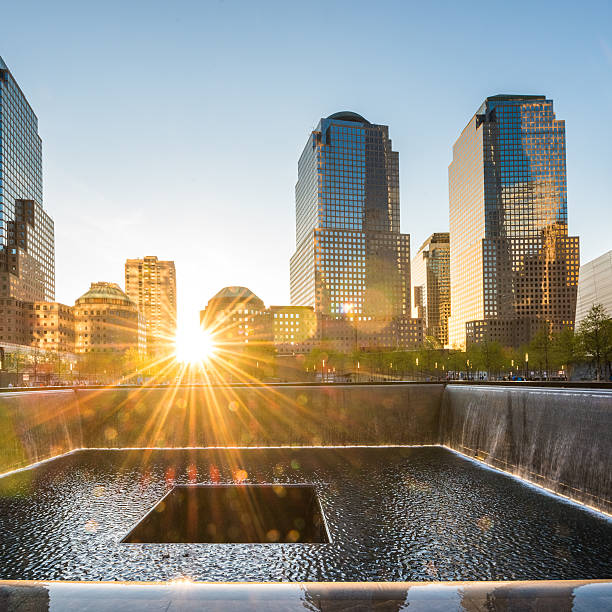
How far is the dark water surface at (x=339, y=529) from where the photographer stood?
15.3m

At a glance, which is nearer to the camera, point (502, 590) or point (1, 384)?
point (502, 590)

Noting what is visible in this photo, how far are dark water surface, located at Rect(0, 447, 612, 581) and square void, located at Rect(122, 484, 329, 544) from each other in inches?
28.4

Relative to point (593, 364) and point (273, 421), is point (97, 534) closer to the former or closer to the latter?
point (273, 421)

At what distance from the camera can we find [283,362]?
172m

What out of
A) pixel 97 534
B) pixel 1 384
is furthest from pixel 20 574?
pixel 1 384

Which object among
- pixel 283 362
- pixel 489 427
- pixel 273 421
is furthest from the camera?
pixel 283 362

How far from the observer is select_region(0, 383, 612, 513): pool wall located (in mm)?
31750

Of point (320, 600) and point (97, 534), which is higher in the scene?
point (320, 600)

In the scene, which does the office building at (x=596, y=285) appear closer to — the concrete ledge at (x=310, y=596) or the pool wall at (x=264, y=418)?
the pool wall at (x=264, y=418)

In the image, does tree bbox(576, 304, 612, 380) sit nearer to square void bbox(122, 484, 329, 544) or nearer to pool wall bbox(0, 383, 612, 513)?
pool wall bbox(0, 383, 612, 513)

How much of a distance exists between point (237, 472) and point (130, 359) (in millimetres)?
157416

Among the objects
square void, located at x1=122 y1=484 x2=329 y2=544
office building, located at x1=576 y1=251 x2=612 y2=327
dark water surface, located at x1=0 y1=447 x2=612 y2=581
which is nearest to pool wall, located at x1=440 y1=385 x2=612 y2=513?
dark water surface, located at x1=0 y1=447 x2=612 y2=581

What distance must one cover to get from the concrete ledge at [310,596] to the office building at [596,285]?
116047 millimetres

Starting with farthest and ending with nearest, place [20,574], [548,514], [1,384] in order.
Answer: [1,384] → [548,514] → [20,574]
